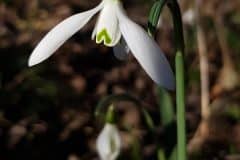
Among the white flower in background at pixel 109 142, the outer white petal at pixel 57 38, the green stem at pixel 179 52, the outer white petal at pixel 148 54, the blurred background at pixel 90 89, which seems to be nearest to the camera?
the outer white petal at pixel 148 54

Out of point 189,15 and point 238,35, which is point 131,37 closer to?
point 189,15

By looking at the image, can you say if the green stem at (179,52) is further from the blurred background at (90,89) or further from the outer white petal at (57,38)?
the blurred background at (90,89)

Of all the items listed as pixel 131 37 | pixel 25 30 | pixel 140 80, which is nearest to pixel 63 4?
pixel 25 30

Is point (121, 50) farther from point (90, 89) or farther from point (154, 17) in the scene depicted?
point (90, 89)

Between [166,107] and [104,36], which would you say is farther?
[166,107]

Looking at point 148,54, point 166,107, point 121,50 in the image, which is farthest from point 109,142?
point 148,54

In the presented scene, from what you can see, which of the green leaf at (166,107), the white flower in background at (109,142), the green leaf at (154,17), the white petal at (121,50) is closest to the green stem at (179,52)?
the green leaf at (154,17)
